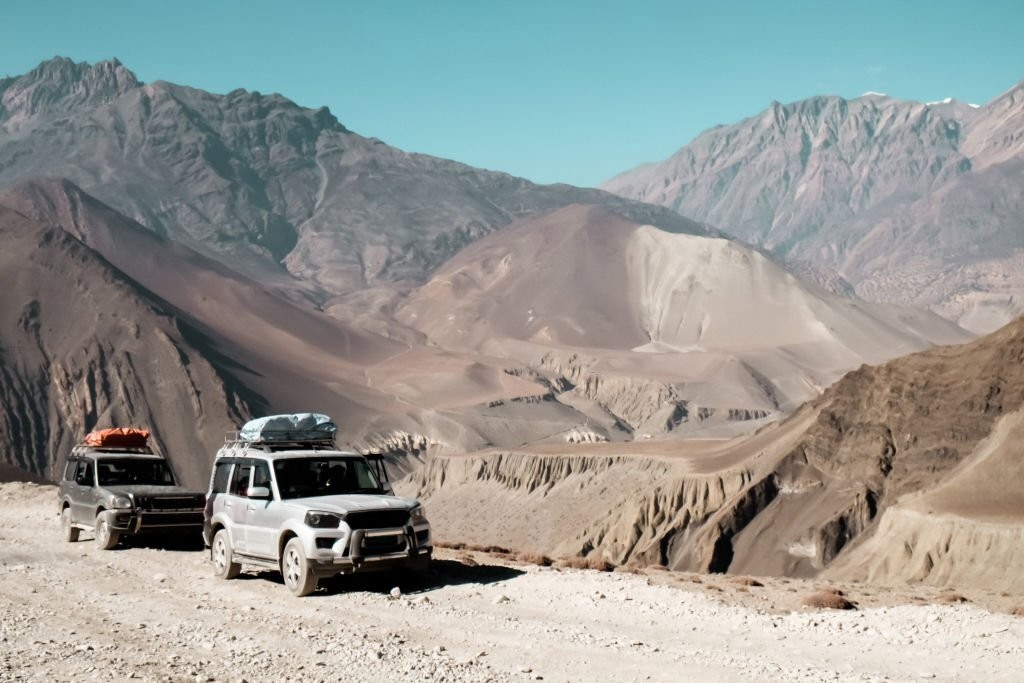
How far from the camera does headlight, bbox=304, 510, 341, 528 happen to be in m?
14.6

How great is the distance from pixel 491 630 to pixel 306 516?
3338 mm

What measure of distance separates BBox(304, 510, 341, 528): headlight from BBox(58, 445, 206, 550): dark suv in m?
6.07

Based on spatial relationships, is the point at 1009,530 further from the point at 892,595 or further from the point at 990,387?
the point at 892,595

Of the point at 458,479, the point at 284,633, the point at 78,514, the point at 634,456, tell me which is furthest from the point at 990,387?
the point at 458,479

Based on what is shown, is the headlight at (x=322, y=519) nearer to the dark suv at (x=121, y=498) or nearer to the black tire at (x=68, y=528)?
the dark suv at (x=121, y=498)

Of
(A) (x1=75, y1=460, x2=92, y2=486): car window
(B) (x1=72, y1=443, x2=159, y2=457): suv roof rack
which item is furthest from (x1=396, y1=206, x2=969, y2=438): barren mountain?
(A) (x1=75, y1=460, x2=92, y2=486): car window

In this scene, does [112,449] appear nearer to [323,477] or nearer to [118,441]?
[118,441]

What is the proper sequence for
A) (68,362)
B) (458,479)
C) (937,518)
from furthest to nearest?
(68,362) < (458,479) < (937,518)

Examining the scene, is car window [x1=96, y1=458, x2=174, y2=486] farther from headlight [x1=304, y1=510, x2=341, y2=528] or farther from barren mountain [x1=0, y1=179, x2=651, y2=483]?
barren mountain [x1=0, y1=179, x2=651, y2=483]

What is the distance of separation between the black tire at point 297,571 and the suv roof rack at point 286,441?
181 cm

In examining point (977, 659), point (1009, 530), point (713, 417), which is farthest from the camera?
point (713, 417)

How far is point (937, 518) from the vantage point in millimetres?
38781

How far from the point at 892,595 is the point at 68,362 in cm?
10942

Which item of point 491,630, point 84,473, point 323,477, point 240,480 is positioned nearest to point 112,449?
point 84,473
